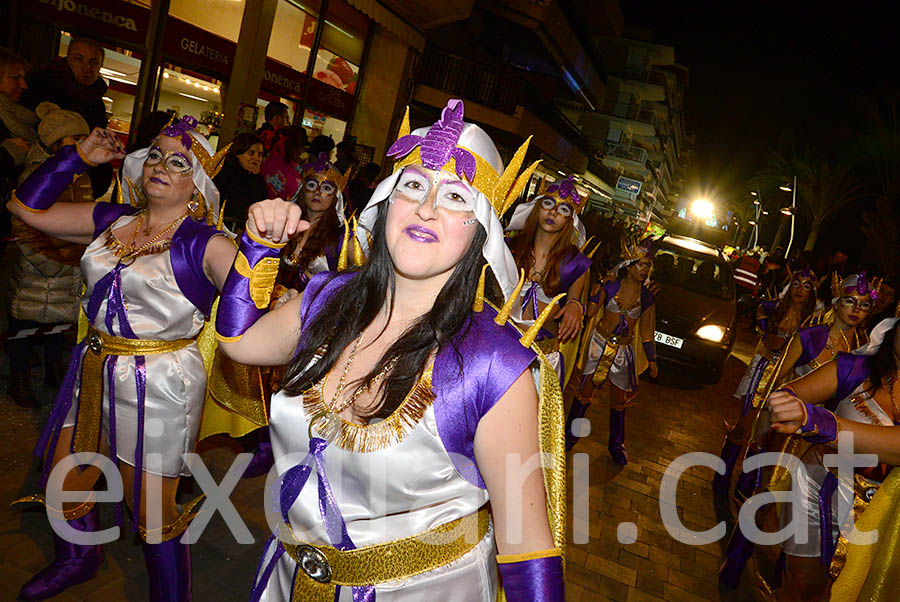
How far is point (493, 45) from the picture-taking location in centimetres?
2161

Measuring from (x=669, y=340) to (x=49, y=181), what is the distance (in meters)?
9.04

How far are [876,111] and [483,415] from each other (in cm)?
3630

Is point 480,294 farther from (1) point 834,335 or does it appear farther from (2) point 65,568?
(1) point 834,335

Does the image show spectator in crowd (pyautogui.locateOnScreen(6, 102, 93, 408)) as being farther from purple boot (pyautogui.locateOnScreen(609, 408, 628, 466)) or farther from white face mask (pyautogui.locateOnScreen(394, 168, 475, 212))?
purple boot (pyautogui.locateOnScreen(609, 408, 628, 466))

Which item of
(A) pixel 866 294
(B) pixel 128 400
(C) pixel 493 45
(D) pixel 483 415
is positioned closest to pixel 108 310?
(B) pixel 128 400

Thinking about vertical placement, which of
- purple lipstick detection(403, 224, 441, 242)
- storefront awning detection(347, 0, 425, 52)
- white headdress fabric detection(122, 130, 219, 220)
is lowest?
white headdress fabric detection(122, 130, 219, 220)

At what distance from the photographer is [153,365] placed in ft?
8.63

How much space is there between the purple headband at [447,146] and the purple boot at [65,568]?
101 inches

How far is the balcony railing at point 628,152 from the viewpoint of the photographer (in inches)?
2462

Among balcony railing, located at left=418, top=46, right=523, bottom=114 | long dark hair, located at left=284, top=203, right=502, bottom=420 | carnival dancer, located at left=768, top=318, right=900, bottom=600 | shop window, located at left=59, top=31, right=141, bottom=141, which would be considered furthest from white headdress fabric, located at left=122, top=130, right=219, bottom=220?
balcony railing, located at left=418, top=46, right=523, bottom=114

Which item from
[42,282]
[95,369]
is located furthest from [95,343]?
[42,282]

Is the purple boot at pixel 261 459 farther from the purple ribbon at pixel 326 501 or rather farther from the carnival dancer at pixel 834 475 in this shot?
the carnival dancer at pixel 834 475

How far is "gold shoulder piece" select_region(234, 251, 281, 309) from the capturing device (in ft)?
5.94

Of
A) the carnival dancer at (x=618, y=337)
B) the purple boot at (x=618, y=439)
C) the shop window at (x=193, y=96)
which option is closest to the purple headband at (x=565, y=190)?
the carnival dancer at (x=618, y=337)
